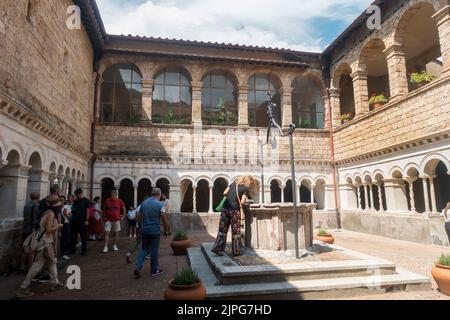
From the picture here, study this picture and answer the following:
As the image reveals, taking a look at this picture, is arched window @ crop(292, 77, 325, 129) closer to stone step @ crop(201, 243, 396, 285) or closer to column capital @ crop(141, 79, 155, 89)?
column capital @ crop(141, 79, 155, 89)

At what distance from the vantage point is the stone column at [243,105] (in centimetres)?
1497

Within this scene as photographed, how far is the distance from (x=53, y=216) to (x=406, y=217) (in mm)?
11049

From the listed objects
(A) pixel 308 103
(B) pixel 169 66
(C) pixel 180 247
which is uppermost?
(B) pixel 169 66

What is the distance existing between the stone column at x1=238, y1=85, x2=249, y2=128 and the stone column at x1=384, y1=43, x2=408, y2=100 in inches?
253

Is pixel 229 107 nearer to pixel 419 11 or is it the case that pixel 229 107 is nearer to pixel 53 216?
pixel 419 11

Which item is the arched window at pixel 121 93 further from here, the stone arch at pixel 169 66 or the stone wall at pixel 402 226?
the stone wall at pixel 402 226

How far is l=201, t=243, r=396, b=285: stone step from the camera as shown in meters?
5.09

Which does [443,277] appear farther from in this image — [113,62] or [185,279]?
[113,62]

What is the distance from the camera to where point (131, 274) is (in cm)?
628

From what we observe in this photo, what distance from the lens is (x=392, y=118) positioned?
37.3 ft

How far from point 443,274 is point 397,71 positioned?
8.84 metres

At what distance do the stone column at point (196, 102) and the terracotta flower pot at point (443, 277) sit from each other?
36.9ft

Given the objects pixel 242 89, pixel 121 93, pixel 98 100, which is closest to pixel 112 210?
pixel 98 100

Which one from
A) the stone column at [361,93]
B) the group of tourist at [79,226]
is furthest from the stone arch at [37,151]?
the stone column at [361,93]
